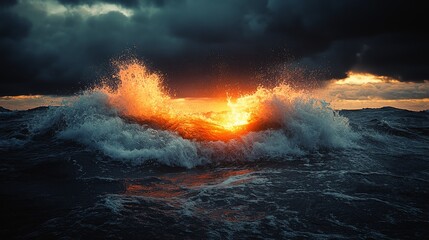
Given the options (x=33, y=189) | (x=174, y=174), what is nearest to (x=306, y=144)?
(x=174, y=174)

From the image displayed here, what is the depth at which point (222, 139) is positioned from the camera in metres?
11.3

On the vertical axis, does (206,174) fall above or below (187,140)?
below

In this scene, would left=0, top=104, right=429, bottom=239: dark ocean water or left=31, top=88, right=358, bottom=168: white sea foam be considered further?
left=31, top=88, right=358, bottom=168: white sea foam

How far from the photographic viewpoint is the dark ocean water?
14.9ft

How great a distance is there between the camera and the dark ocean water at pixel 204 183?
179 inches

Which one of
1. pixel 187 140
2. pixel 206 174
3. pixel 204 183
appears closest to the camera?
pixel 204 183

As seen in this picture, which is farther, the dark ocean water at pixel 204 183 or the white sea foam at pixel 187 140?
the white sea foam at pixel 187 140

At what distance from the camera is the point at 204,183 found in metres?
7.21

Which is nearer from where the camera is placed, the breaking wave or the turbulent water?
the turbulent water

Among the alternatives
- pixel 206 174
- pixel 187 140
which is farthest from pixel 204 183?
pixel 187 140

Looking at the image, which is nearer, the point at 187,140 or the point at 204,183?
the point at 204,183

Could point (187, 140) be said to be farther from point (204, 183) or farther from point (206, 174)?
point (204, 183)

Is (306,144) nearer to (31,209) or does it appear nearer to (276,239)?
(276,239)

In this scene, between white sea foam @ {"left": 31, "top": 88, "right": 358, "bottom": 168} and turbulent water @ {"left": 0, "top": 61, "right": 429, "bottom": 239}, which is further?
white sea foam @ {"left": 31, "top": 88, "right": 358, "bottom": 168}
